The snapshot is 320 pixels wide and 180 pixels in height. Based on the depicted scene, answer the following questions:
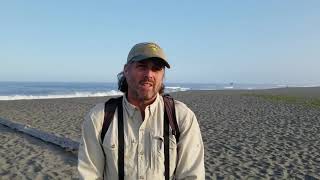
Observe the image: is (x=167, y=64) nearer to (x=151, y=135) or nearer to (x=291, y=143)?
(x=151, y=135)

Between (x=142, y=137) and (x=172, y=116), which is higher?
(x=172, y=116)

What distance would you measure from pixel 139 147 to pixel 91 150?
0.30 m

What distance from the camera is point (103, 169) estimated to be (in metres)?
2.30

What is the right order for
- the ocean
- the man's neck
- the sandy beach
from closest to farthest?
1. the man's neck
2. the sandy beach
3. the ocean

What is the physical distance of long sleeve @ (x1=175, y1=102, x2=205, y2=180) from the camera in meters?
2.27

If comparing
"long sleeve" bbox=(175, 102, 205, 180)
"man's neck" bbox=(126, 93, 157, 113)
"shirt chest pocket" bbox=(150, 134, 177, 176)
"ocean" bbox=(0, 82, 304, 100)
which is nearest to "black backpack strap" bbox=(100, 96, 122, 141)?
"man's neck" bbox=(126, 93, 157, 113)

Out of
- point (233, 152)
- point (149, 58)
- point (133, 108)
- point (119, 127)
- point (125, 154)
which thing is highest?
point (149, 58)

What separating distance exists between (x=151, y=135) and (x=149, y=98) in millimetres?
229

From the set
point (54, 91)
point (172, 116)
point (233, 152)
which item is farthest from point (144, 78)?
point (54, 91)

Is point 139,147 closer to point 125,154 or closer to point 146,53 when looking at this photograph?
point 125,154

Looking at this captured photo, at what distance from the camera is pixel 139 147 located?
225 centimetres

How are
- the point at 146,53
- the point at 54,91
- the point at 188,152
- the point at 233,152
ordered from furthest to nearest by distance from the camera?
the point at 54,91 < the point at 233,152 < the point at 188,152 < the point at 146,53

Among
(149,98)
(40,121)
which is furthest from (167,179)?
(40,121)

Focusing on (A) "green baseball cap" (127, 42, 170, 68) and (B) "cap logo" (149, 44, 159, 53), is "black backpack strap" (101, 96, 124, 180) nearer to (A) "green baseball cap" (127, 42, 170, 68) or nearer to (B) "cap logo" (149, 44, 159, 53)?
(A) "green baseball cap" (127, 42, 170, 68)
